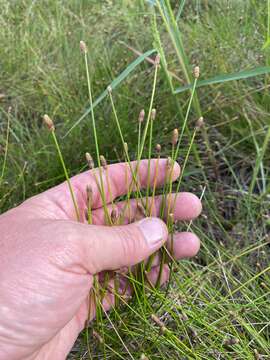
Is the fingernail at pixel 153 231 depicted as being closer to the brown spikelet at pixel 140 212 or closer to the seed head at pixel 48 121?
the brown spikelet at pixel 140 212

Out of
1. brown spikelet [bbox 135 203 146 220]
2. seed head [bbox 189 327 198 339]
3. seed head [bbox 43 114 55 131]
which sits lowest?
seed head [bbox 189 327 198 339]

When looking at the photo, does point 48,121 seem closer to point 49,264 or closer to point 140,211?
point 49,264

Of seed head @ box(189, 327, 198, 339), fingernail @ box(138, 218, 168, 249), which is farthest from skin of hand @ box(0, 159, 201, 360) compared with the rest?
seed head @ box(189, 327, 198, 339)

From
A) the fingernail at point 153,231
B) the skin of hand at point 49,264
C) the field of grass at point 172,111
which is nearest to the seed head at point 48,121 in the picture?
the skin of hand at point 49,264

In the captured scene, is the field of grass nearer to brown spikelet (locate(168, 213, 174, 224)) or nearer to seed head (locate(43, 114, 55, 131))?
brown spikelet (locate(168, 213, 174, 224))

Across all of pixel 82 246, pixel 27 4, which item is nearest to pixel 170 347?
pixel 82 246

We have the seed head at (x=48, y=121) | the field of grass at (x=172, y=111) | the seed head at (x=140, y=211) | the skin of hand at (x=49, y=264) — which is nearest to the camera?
the seed head at (x=48, y=121)

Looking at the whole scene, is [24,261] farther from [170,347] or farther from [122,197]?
[122,197]
